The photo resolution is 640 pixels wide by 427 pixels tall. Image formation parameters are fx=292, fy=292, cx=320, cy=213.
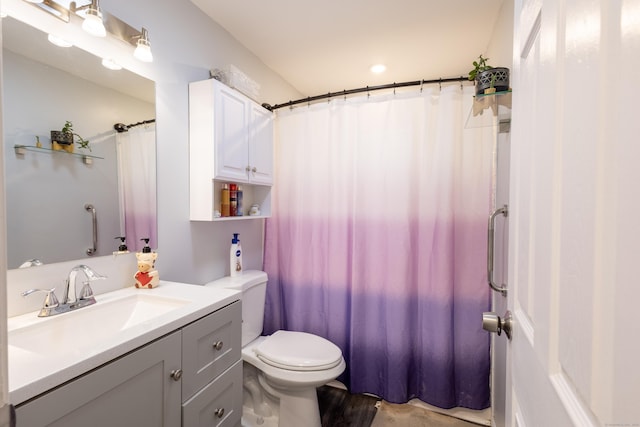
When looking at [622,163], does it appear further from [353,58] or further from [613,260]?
[353,58]

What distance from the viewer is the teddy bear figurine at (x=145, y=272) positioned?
1.29m

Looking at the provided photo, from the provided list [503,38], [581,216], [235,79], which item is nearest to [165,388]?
[581,216]

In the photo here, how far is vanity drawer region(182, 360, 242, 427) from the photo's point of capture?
1.01 m

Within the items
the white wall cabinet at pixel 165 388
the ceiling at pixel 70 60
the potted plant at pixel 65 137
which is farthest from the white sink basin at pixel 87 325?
the ceiling at pixel 70 60

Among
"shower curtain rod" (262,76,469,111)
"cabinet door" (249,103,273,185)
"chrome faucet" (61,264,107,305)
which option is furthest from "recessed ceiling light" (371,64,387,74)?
"chrome faucet" (61,264,107,305)

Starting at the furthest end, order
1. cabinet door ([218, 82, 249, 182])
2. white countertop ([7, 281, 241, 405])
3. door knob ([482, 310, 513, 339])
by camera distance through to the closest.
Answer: cabinet door ([218, 82, 249, 182]), door knob ([482, 310, 513, 339]), white countertop ([7, 281, 241, 405])

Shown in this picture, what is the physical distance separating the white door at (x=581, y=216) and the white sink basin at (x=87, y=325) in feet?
3.38

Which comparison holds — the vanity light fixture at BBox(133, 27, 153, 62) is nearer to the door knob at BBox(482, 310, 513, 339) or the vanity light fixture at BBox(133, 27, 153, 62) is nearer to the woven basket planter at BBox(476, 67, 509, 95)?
the woven basket planter at BBox(476, 67, 509, 95)

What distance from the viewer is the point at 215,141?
4.98 feet

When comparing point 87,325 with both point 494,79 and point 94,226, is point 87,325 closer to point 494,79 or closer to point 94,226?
point 94,226

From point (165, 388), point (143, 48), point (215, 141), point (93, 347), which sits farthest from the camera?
point (215, 141)

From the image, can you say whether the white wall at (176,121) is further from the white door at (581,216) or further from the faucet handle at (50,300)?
the white door at (581,216)

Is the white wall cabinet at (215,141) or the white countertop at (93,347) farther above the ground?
the white wall cabinet at (215,141)

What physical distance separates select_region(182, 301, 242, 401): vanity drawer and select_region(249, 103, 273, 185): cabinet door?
888 millimetres
